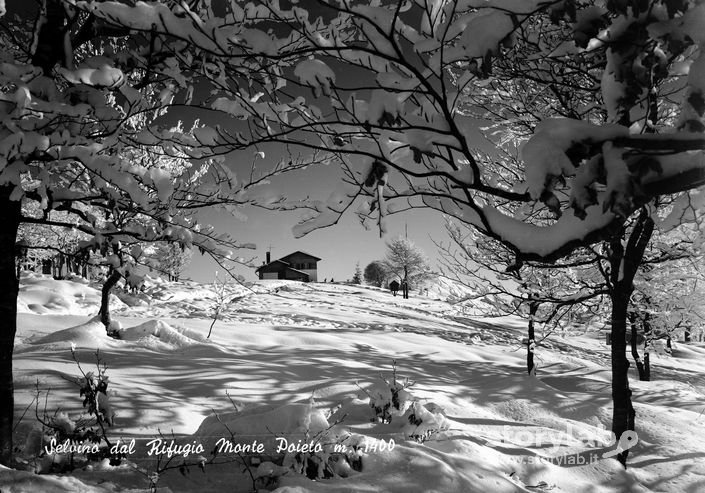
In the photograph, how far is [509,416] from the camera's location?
5.71 metres

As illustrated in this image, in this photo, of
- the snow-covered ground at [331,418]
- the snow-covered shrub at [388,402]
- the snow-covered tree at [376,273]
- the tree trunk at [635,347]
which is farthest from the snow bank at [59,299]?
the snow-covered tree at [376,273]

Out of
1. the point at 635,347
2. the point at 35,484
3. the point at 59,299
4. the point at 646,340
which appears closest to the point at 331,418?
the point at 35,484

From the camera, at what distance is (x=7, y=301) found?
3314mm

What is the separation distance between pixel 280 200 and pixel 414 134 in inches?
85.4

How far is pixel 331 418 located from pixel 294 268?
5601 centimetres

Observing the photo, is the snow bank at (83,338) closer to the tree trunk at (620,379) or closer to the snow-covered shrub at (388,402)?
the snow-covered shrub at (388,402)

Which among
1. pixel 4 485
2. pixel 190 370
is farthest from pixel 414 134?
pixel 190 370

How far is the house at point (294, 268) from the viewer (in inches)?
2261

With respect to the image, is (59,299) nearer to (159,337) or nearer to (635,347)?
(159,337)

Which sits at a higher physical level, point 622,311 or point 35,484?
point 622,311

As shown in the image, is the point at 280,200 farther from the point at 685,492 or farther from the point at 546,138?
the point at 685,492

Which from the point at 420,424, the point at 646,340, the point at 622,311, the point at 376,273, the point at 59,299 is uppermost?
the point at 376,273

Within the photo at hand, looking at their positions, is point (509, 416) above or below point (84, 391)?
below

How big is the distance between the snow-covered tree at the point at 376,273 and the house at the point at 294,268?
7628 mm
